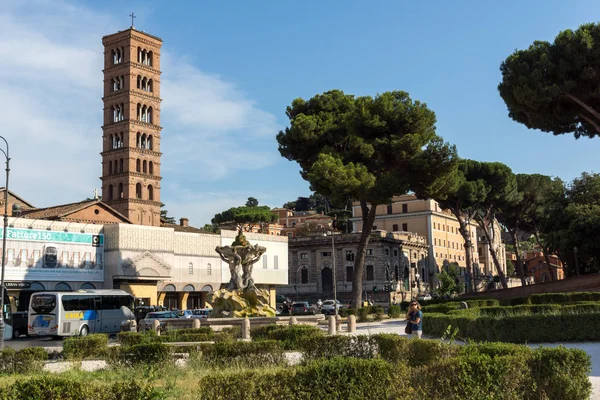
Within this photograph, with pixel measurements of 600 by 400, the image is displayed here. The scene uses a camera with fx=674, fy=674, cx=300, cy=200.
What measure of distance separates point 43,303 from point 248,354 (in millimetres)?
21118

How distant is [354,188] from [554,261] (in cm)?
10285

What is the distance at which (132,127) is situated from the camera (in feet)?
236

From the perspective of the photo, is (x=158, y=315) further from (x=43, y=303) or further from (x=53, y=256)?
(x=53, y=256)

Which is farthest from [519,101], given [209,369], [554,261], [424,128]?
[554,261]

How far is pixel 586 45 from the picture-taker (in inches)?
1309

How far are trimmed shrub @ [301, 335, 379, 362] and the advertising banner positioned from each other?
1362 inches

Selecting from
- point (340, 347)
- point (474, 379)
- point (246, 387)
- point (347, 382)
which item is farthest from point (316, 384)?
point (340, 347)

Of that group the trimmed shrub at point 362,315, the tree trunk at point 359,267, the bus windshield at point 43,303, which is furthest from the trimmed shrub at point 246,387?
the tree trunk at point 359,267

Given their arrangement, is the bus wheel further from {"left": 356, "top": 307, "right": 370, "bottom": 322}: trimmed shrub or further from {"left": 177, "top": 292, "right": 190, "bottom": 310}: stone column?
{"left": 177, "top": 292, "right": 190, "bottom": 310}: stone column

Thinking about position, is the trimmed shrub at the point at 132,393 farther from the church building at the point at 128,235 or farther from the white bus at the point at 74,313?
the white bus at the point at 74,313

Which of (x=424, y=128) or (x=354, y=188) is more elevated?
(x=424, y=128)

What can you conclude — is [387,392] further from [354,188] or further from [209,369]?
[354,188]

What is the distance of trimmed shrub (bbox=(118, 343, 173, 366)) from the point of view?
14.1m

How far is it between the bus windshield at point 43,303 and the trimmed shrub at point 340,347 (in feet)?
68.7
